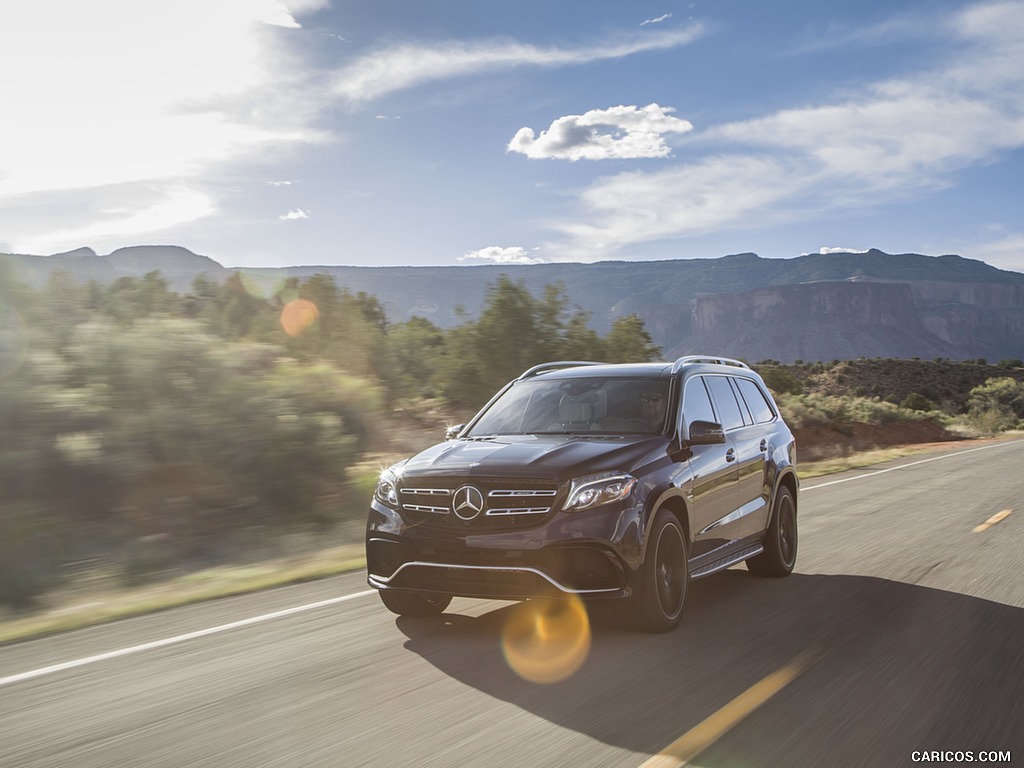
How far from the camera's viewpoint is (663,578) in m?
6.36

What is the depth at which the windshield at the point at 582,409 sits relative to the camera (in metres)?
7.11

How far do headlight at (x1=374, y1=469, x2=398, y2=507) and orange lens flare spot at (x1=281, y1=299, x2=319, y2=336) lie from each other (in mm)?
18593

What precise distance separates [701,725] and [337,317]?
23.0 metres

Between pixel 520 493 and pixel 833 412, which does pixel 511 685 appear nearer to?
pixel 520 493

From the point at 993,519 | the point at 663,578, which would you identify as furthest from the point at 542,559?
the point at 993,519

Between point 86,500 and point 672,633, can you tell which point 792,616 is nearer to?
point 672,633

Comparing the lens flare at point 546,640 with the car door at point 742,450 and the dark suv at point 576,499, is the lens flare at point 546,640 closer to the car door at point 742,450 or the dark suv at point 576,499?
the dark suv at point 576,499

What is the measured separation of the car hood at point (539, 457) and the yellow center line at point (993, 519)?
22.6 ft

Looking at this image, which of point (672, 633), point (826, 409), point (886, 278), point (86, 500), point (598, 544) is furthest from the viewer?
point (886, 278)

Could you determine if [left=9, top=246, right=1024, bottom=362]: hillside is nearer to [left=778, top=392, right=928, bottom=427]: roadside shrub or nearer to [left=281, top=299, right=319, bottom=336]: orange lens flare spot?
[left=778, top=392, right=928, bottom=427]: roadside shrub

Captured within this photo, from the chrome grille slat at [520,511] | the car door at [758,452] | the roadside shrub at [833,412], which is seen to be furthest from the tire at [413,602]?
the roadside shrub at [833,412]

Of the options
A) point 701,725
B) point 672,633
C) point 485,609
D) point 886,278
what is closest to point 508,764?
point 701,725

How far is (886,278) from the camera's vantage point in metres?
190

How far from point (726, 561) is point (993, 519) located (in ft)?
22.6
